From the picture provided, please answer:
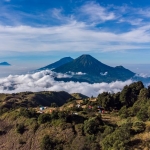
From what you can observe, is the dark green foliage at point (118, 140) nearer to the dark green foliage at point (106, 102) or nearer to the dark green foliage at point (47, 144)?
the dark green foliage at point (47, 144)

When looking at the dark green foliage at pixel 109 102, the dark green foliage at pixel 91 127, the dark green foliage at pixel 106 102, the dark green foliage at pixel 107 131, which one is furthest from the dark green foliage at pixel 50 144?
the dark green foliage at pixel 109 102

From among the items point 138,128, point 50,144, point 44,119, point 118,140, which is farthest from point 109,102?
point 118,140

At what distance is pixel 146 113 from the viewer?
39.0 metres

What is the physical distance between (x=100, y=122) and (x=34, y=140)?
42.8ft

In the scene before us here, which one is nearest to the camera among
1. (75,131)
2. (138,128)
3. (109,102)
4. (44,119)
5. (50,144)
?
(138,128)

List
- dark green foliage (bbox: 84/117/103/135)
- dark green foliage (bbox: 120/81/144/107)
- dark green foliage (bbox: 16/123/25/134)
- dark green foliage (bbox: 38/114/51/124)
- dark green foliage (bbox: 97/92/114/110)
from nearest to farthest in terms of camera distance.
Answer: dark green foliage (bbox: 84/117/103/135) < dark green foliage (bbox: 16/123/25/134) < dark green foliage (bbox: 38/114/51/124) < dark green foliage (bbox: 97/92/114/110) < dark green foliage (bbox: 120/81/144/107)

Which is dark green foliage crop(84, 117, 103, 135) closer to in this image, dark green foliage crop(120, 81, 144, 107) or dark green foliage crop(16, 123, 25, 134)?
dark green foliage crop(16, 123, 25, 134)

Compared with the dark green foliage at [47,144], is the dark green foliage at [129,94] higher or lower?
higher

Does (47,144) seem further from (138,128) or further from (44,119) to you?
(138,128)

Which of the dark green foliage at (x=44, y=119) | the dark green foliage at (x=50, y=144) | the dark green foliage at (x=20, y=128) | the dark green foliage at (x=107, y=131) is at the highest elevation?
the dark green foliage at (x=44, y=119)

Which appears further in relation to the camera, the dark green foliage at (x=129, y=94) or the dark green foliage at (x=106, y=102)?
the dark green foliage at (x=129, y=94)

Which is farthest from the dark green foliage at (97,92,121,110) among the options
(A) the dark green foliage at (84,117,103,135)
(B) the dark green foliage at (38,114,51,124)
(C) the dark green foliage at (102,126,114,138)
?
(C) the dark green foliage at (102,126,114,138)

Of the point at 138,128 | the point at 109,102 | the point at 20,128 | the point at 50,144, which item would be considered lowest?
the point at 50,144

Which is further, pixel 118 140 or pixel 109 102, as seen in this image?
pixel 109 102
